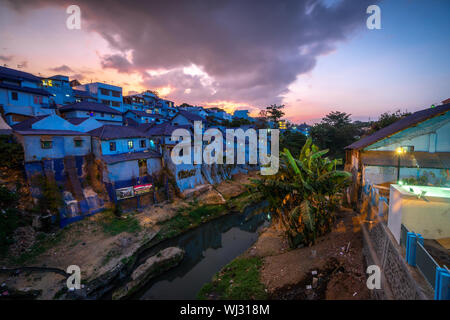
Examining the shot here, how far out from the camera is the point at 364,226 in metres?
9.95

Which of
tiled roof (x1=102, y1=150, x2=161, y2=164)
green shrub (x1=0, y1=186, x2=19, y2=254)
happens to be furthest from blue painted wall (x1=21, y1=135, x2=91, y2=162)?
green shrub (x1=0, y1=186, x2=19, y2=254)

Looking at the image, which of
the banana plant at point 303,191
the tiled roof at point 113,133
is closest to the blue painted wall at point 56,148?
the tiled roof at point 113,133

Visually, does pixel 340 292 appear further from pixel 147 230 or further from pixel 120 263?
pixel 147 230

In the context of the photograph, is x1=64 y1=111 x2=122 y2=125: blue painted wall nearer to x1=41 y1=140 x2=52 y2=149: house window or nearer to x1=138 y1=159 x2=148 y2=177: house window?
x1=41 y1=140 x2=52 y2=149: house window

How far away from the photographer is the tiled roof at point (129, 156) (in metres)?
19.7

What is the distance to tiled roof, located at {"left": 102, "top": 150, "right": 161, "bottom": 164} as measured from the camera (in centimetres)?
1966

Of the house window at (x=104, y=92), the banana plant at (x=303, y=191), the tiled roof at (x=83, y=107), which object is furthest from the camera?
the house window at (x=104, y=92)

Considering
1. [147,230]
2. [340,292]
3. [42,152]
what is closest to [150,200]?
[147,230]

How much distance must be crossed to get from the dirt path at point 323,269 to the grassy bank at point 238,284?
1.60 feet

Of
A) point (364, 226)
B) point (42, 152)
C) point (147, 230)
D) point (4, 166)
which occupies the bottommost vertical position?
point (147, 230)

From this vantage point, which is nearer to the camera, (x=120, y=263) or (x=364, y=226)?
(x=364, y=226)

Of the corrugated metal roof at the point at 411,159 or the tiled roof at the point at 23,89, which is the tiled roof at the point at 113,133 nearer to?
the tiled roof at the point at 23,89

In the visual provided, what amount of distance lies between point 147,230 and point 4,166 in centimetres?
1259
